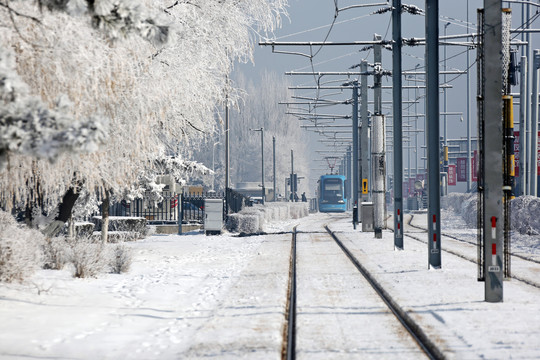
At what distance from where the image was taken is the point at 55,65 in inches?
401

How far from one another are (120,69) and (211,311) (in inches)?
157

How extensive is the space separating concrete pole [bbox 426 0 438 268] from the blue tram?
51604 millimetres

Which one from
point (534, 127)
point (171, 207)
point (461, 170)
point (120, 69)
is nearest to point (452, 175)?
point (461, 170)

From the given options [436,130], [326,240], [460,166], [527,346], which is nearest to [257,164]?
[460,166]

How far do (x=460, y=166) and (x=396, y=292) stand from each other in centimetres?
6708

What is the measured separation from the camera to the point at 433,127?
651 inches

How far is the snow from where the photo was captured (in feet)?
26.2

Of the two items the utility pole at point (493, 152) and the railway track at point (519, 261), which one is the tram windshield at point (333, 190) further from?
the utility pole at point (493, 152)

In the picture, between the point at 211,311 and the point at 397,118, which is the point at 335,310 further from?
the point at 397,118

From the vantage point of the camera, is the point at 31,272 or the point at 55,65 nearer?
the point at 55,65

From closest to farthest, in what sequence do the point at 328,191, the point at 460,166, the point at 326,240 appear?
the point at 326,240 < the point at 328,191 < the point at 460,166

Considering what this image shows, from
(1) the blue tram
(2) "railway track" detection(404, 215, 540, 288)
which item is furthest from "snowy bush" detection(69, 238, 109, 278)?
(1) the blue tram

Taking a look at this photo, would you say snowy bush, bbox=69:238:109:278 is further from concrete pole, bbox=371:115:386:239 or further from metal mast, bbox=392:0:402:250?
concrete pole, bbox=371:115:386:239

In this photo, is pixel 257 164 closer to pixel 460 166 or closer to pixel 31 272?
pixel 460 166
